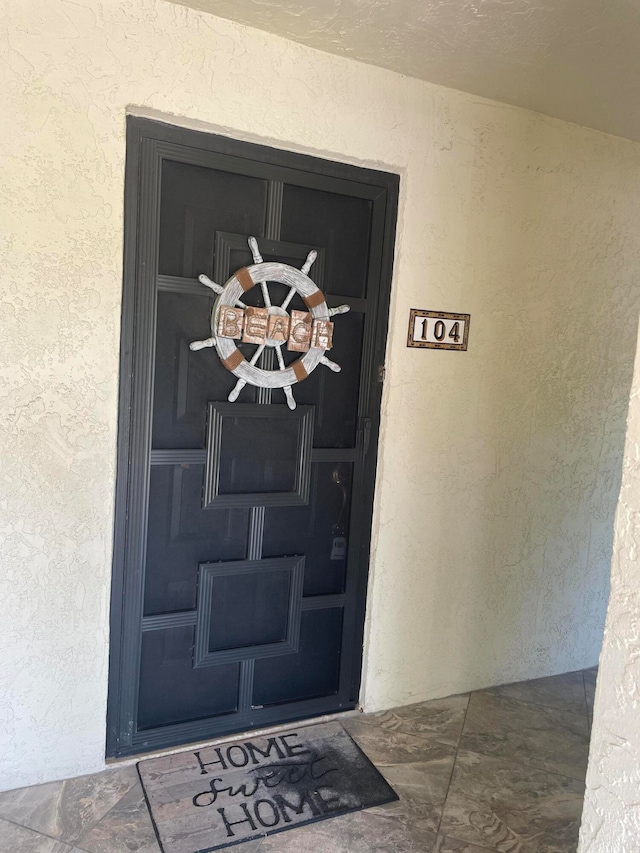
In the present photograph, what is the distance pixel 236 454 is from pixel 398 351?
28.8 inches

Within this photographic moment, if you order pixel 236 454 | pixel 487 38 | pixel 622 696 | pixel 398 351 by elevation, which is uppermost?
pixel 487 38

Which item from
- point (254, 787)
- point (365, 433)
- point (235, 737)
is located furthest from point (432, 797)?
point (365, 433)

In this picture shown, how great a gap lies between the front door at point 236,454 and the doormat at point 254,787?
0.37ft

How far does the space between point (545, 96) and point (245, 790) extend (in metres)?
2.66

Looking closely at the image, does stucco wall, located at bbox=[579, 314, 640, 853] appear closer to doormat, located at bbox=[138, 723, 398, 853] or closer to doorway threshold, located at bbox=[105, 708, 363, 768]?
doormat, located at bbox=[138, 723, 398, 853]

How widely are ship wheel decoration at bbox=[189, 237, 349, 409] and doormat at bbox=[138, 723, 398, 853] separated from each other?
4.02ft

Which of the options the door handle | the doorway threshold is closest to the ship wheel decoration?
the door handle

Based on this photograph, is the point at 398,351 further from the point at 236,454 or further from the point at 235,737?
A: the point at 235,737

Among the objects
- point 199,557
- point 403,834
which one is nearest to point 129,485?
point 199,557

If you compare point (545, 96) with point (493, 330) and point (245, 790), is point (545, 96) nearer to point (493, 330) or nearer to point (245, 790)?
point (493, 330)

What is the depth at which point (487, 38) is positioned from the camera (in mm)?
1904

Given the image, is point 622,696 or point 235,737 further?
point 235,737

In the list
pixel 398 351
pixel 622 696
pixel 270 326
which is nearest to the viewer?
pixel 622 696

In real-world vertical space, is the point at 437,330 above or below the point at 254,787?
above
